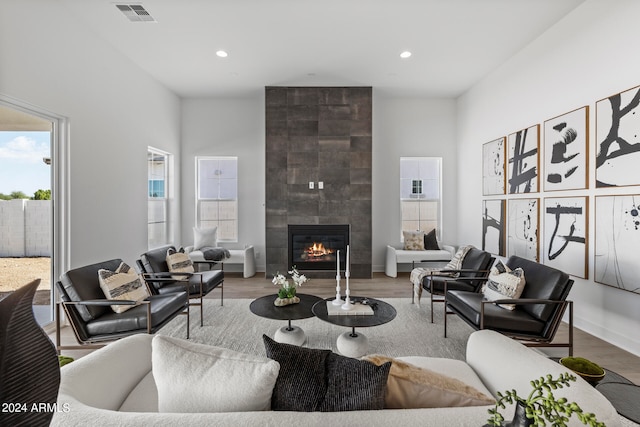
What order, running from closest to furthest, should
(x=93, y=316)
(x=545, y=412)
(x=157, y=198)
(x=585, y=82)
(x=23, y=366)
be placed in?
(x=23, y=366) < (x=545, y=412) < (x=93, y=316) < (x=585, y=82) < (x=157, y=198)

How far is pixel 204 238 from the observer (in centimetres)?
580

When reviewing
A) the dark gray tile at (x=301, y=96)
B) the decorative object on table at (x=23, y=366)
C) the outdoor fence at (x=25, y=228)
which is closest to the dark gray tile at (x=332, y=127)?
the dark gray tile at (x=301, y=96)

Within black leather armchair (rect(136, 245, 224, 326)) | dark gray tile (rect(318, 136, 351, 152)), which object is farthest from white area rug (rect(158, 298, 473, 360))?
dark gray tile (rect(318, 136, 351, 152))

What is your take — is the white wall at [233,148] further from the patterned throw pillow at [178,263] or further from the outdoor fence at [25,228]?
the outdoor fence at [25,228]

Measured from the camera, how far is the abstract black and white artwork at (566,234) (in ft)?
10.5

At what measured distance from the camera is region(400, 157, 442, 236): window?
6.12 metres

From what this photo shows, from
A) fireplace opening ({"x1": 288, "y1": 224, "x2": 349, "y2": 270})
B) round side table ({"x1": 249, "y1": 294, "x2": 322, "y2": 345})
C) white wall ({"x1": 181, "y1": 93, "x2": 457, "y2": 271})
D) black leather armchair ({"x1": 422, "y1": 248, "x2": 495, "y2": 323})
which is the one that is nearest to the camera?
round side table ({"x1": 249, "y1": 294, "x2": 322, "y2": 345})

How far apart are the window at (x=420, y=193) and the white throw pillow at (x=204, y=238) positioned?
3.70 metres

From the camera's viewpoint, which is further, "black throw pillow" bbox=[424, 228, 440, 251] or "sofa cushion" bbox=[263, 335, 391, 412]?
"black throw pillow" bbox=[424, 228, 440, 251]

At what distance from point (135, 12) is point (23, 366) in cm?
404

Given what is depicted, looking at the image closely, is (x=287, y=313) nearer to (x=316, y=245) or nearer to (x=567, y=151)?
(x=316, y=245)

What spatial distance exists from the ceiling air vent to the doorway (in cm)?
135

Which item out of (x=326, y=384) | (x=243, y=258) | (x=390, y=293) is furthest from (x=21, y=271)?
(x=390, y=293)

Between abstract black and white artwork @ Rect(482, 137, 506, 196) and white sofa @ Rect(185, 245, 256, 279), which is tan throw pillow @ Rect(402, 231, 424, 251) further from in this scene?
white sofa @ Rect(185, 245, 256, 279)
